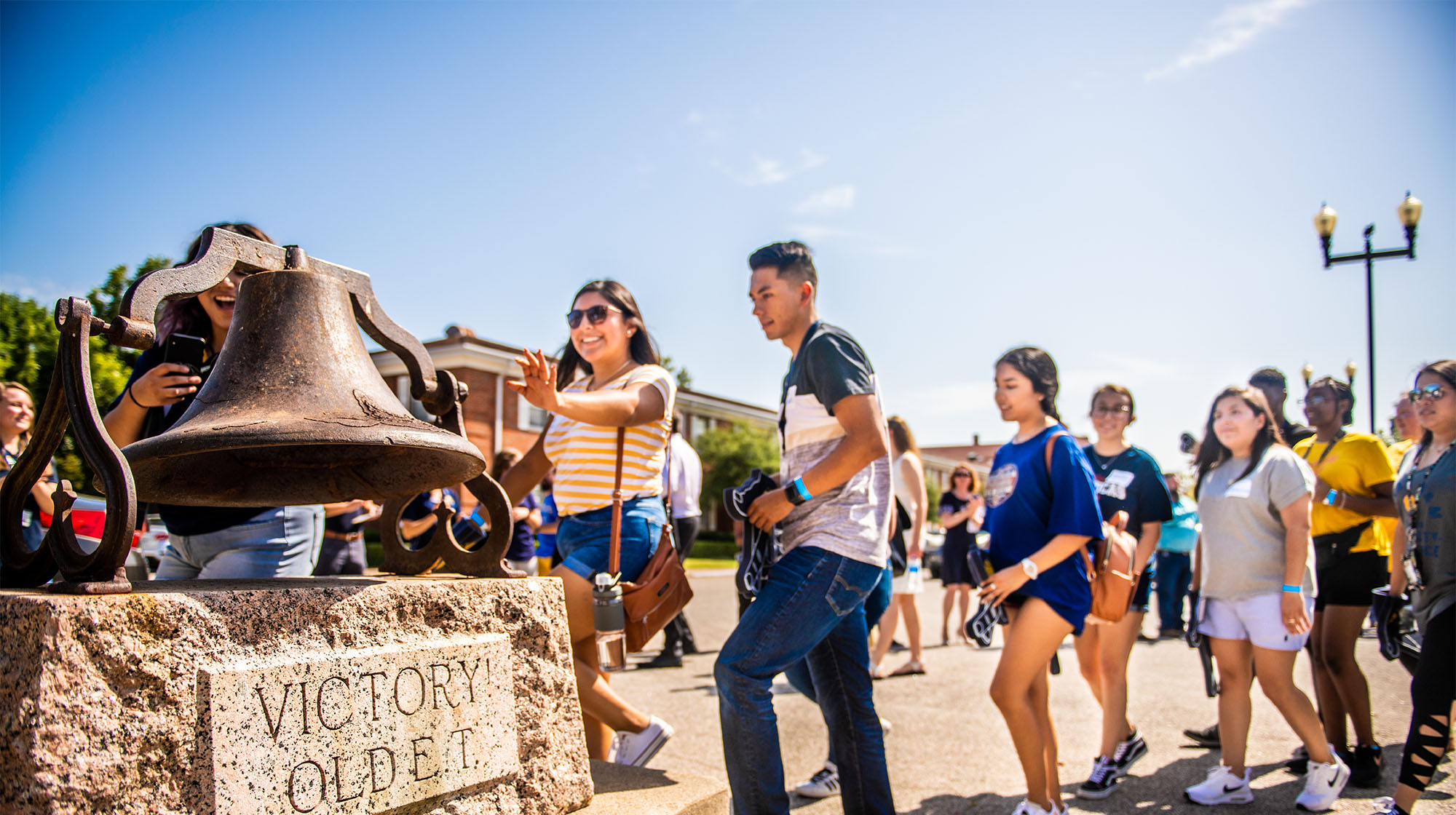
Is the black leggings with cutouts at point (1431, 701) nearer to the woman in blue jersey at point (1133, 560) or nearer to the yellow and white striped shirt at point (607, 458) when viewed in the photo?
the woman in blue jersey at point (1133, 560)

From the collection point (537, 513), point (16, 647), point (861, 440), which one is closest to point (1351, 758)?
point (861, 440)

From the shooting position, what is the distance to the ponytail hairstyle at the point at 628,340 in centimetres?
344

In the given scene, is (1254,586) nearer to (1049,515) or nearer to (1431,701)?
(1431,701)

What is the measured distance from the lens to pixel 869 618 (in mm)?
3680

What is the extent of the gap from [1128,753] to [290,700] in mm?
3824

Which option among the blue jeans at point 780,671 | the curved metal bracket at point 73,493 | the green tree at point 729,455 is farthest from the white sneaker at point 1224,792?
the green tree at point 729,455

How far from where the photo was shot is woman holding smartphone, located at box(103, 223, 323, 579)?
2.96 m

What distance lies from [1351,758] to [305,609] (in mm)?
4670

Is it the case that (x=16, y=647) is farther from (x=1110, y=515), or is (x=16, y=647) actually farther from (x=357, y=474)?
(x=1110, y=515)

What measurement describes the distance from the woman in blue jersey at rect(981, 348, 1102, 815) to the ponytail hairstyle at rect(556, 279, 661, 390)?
4.86 ft

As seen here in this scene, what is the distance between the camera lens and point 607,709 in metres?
3.12

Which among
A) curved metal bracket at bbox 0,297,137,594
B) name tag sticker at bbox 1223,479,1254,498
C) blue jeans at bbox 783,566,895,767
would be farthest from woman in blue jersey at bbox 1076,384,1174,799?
curved metal bracket at bbox 0,297,137,594

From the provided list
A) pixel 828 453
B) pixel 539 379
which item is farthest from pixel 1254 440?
pixel 539 379

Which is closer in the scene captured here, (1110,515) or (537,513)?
(1110,515)
